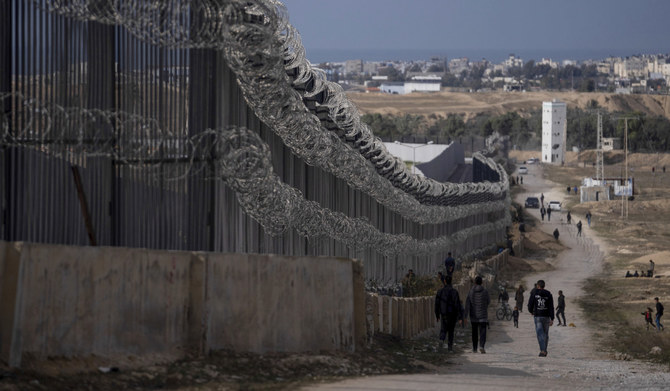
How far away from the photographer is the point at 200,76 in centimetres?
1212

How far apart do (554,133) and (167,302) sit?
4670 inches

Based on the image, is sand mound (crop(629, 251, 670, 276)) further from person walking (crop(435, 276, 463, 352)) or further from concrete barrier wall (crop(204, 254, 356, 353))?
concrete barrier wall (crop(204, 254, 356, 353))

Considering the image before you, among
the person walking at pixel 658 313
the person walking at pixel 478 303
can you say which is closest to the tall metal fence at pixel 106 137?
the person walking at pixel 478 303

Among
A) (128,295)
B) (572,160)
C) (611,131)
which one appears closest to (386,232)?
(128,295)

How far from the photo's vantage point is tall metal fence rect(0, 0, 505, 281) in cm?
1084

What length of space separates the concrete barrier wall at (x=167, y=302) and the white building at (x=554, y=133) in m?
116

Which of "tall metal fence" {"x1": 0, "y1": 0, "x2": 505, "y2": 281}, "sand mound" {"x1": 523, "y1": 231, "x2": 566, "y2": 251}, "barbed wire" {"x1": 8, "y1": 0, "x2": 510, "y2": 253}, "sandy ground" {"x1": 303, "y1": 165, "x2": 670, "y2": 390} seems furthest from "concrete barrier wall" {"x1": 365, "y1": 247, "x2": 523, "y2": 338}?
"sand mound" {"x1": 523, "y1": 231, "x2": 566, "y2": 251}

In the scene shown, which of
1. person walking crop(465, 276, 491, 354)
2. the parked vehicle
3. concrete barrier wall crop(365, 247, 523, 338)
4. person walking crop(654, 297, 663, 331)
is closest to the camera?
person walking crop(465, 276, 491, 354)

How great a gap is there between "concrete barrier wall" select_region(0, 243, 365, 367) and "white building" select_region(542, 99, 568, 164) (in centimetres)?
11551

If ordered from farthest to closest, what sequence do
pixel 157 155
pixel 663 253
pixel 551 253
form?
1. pixel 551 253
2. pixel 663 253
3. pixel 157 155

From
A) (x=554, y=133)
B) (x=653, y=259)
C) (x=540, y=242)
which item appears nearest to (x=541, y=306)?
(x=653, y=259)

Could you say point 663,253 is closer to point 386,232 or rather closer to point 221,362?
point 386,232

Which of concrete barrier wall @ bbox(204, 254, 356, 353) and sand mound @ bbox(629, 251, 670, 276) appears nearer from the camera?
concrete barrier wall @ bbox(204, 254, 356, 353)

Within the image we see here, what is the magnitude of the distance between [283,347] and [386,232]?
13485 mm
